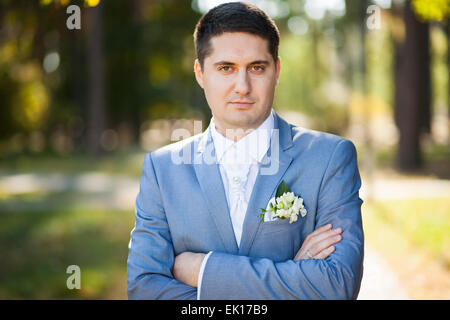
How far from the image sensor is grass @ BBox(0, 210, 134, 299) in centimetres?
649

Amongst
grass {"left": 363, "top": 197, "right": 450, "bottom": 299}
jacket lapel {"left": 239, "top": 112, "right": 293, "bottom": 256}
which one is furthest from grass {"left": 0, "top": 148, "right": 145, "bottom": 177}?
jacket lapel {"left": 239, "top": 112, "right": 293, "bottom": 256}

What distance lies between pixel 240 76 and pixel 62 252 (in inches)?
261

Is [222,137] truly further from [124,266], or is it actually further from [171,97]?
[171,97]

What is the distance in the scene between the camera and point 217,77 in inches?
108

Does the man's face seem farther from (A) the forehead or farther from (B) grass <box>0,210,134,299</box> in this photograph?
(B) grass <box>0,210,134,299</box>

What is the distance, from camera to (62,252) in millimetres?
8312

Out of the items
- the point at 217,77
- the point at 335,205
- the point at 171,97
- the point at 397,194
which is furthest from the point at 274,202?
the point at 171,97

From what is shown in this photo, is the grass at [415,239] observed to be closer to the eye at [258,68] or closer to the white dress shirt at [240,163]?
the white dress shirt at [240,163]

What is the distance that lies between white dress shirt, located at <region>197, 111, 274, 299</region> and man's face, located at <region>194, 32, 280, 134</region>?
0.15 m

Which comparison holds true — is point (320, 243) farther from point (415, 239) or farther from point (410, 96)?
point (410, 96)

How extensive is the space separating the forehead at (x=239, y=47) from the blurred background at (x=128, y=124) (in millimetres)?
1258

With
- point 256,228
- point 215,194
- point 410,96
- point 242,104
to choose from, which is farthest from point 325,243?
point 410,96

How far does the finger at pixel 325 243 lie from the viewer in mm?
2662

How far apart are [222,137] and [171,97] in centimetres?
3226
